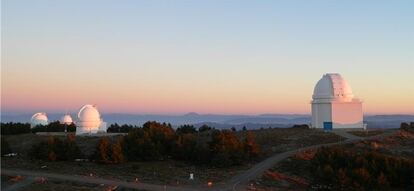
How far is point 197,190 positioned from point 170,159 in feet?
41.7

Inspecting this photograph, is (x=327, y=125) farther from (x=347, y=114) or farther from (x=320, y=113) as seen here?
(x=347, y=114)

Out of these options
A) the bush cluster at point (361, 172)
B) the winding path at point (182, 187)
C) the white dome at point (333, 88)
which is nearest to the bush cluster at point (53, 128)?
the winding path at point (182, 187)

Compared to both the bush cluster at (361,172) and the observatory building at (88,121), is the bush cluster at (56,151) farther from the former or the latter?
the observatory building at (88,121)

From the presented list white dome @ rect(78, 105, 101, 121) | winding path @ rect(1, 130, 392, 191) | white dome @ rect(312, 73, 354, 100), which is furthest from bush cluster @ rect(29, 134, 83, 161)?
white dome @ rect(312, 73, 354, 100)

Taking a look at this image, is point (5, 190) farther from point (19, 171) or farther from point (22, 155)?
point (22, 155)

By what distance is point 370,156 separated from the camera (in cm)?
3781

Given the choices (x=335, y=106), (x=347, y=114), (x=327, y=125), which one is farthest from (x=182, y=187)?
(x=347, y=114)

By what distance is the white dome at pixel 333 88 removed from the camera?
62.2 metres

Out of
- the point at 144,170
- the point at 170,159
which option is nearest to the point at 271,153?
the point at 170,159

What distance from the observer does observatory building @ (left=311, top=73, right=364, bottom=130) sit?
6172 cm

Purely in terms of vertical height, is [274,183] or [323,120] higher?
[323,120]

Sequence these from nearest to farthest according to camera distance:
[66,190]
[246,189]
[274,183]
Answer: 1. [66,190]
2. [246,189]
3. [274,183]

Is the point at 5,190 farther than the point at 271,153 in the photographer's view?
No

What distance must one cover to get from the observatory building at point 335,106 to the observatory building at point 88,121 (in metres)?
29.2
